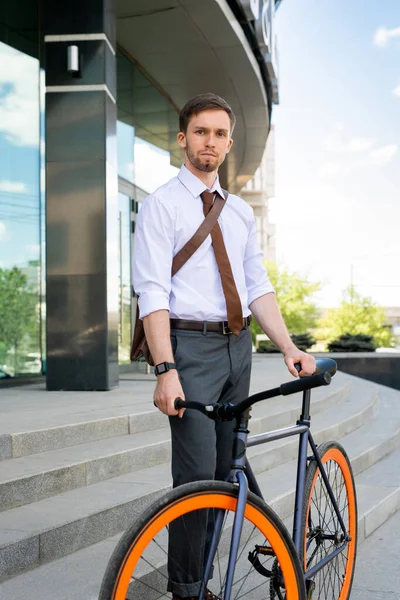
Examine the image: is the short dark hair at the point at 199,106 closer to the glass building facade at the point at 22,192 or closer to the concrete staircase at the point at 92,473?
the concrete staircase at the point at 92,473

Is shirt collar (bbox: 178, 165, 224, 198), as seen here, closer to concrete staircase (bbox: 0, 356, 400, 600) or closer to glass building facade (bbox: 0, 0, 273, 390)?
concrete staircase (bbox: 0, 356, 400, 600)

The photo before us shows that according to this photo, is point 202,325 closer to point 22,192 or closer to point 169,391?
point 169,391

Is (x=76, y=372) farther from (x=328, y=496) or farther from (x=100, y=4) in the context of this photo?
(x=328, y=496)

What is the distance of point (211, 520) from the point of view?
2492 millimetres

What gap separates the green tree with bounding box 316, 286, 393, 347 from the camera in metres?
69.1

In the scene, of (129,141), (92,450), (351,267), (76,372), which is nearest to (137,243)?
(92,450)

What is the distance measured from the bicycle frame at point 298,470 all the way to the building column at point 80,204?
6.40 meters

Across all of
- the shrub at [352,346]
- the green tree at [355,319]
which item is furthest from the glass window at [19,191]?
the green tree at [355,319]

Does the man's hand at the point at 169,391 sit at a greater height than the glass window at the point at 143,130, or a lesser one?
lesser

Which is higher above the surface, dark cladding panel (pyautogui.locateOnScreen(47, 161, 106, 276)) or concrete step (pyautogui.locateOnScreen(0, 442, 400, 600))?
dark cladding panel (pyautogui.locateOnScreen(47, 161, 106, 276))

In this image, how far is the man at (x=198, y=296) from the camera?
277 centimetres

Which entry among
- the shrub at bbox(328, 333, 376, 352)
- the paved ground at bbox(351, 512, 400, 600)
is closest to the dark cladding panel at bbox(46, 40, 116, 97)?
the paved ground at bbox(351, 512, 400, 600)

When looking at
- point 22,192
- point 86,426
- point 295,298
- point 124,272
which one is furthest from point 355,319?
point 86,426

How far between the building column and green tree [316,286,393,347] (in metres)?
59.6
